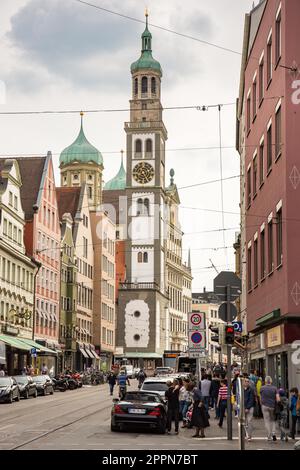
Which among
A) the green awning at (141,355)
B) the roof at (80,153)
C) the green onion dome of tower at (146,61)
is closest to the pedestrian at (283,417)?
the green awning at (141,355)

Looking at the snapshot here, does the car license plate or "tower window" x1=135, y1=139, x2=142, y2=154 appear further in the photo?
"tower window" x1=135, y1=139, x2=142, y2=154

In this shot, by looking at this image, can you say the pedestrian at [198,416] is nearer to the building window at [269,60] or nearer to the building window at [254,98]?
the building window at [269,60]

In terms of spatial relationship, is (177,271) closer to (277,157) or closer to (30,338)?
(30,338)

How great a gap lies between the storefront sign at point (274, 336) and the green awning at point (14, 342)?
33.5m

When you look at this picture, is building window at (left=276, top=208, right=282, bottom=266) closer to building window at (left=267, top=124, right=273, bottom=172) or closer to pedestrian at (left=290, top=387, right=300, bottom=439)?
building window at (left=267, top=124, right=273, bottom=172)

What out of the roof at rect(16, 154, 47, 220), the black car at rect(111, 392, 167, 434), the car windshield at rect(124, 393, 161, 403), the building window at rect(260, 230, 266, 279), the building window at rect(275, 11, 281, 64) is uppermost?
the roof at rect(16, 154, 47, 220)

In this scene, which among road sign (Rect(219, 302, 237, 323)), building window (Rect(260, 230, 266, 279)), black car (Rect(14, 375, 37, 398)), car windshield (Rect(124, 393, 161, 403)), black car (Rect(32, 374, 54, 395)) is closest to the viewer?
road sign (Rect(219, 302, 237, 323))

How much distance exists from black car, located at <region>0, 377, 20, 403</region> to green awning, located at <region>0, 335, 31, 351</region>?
15865 mm

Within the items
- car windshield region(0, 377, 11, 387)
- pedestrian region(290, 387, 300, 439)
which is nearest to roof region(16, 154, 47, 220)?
car windshield region(0, 377, 11, 387)

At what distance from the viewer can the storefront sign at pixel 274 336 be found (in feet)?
92.2

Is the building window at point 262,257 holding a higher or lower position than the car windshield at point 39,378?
higher

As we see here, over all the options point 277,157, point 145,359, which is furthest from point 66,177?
point 277,157

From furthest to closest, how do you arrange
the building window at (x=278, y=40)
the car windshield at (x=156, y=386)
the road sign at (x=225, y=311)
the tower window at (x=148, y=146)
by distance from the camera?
1. the tower window at (x=148, y=146)
2. the car windshield at (x=156, y=386)
3. the building window at (x=278, y=40)
4. the road sign at (x=225, y=311)

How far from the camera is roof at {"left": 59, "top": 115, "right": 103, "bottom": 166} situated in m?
151
